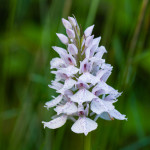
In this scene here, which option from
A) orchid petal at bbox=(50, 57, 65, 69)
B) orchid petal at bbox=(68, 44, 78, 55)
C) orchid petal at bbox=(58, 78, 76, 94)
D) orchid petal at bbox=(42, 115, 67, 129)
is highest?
orchid petal at bbox=(68, 44, 78, 55)

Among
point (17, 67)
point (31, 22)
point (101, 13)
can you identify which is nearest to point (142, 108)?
point (101, 13)

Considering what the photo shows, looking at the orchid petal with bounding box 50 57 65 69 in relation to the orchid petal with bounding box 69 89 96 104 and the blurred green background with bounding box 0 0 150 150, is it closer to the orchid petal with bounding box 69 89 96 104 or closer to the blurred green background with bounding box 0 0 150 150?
the orchid petal with bounding box 69 89 96 104

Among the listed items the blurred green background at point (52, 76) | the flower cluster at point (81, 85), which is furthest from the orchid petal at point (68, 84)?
the blurred green background at point (52, 76)

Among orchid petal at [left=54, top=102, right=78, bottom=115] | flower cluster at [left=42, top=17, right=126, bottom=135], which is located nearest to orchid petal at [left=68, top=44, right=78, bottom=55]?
flower cluster at [left=42, top=17, right=126, bottom=135]

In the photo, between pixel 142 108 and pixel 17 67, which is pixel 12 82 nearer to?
pixel 17 67

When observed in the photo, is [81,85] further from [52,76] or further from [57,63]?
[52,76]

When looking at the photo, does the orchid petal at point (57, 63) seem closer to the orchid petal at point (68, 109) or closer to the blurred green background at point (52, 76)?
the orchid petal at point (68, 109)
